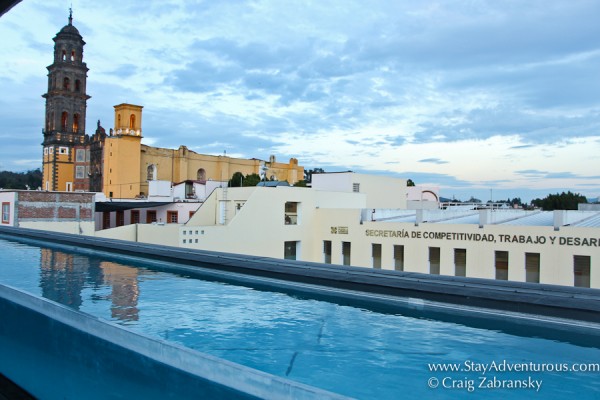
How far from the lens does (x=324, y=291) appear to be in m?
6.28

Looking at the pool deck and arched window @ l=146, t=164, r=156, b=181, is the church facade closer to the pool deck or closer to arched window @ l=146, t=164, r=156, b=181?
arched window @ l=146, t=164, r=156, b=181

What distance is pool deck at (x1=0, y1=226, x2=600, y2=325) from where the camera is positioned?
474 centimetres

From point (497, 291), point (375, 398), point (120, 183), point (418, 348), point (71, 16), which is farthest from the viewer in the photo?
point (71, 16)

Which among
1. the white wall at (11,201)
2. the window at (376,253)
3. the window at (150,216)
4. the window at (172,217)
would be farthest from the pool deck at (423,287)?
the window at (150,216)

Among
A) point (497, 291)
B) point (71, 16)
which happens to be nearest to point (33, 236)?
point (497, 291)

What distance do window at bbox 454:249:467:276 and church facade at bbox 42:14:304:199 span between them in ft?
107

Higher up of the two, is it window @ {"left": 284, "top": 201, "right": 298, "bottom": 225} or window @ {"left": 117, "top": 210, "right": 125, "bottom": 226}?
window @ {"left": 284, "top": 201, "right": 298, "bottom": 225}

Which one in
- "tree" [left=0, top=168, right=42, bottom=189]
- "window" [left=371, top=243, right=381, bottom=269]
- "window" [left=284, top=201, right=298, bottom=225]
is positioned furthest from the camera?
"tree" [left=0, top=168, right=42, bottom=189]

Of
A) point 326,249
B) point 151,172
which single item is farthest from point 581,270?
point 151,172

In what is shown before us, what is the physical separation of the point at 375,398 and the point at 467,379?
0.76m

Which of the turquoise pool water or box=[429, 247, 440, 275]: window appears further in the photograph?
box=[429, 247, 440, 275]: window

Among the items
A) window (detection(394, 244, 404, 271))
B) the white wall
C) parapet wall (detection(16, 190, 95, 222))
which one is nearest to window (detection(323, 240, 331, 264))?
window (detection(394, 244, 404, 271))

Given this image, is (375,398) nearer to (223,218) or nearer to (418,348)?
(418,348)

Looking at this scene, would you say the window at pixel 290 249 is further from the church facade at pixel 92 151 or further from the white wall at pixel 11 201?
the church facade at pixel 92 151
